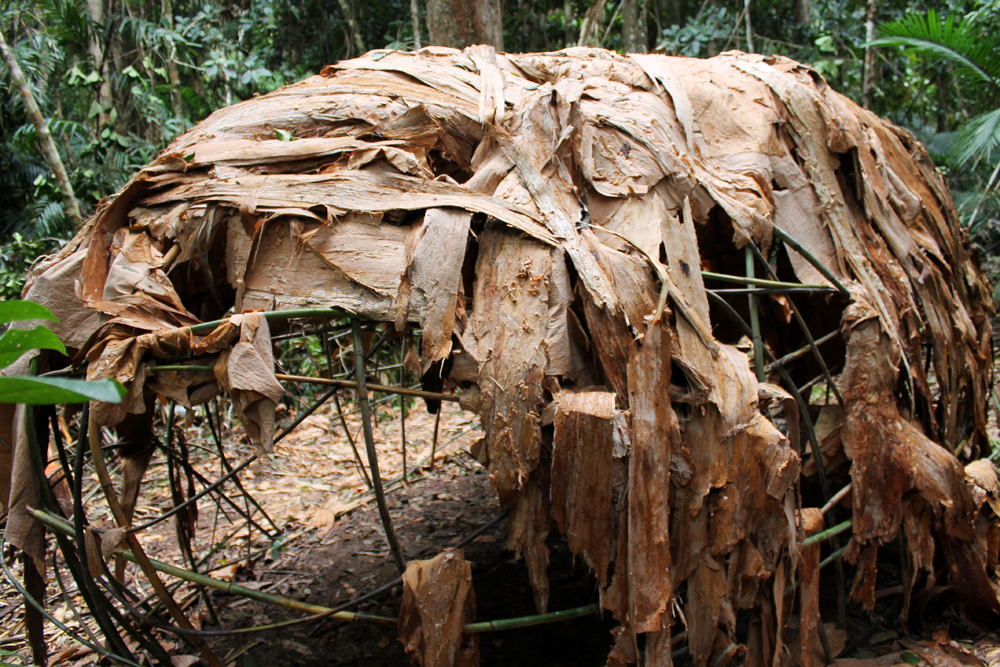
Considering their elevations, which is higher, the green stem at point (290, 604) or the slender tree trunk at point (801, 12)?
the slender tree trunk at point (801, 12)

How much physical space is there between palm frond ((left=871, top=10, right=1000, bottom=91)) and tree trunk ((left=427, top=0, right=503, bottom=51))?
9.68ft

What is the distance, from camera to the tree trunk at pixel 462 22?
13.3ft

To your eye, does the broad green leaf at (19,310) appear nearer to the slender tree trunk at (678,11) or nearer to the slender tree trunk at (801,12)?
the slender tree trunk at (678,11)

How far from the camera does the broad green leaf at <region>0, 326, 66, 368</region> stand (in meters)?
0.75

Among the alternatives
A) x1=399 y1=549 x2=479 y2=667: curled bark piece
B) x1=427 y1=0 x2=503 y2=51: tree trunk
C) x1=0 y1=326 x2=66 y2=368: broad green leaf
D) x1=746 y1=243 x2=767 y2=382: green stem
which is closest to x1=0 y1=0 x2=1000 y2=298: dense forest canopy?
x1=427 y1=0 x2=503 y2=51: tree trunk

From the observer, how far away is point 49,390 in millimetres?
707

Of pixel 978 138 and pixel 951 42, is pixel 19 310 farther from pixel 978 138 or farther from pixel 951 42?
pixel 951 42

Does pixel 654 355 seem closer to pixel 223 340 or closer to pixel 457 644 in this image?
pixel 457 644

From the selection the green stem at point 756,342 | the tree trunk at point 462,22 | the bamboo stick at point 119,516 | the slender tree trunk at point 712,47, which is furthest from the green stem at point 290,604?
the slender tree trunk at point 712,47

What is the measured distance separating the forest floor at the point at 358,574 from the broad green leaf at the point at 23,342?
112cm

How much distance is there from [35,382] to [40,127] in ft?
14.3

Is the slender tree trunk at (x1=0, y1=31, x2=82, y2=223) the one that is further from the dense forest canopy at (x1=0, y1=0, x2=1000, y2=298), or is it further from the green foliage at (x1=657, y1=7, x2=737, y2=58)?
the green foliage at (x1=657, y1=7, x2=737, y2=58)

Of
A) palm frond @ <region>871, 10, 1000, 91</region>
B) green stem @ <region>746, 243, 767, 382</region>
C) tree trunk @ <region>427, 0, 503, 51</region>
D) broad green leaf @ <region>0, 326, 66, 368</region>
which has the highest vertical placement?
palm frond @ <region>871, 10, 1000, 91</region>

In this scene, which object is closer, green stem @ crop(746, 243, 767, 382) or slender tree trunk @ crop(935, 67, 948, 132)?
green stem @ crop(746, 243, 767, 382)
